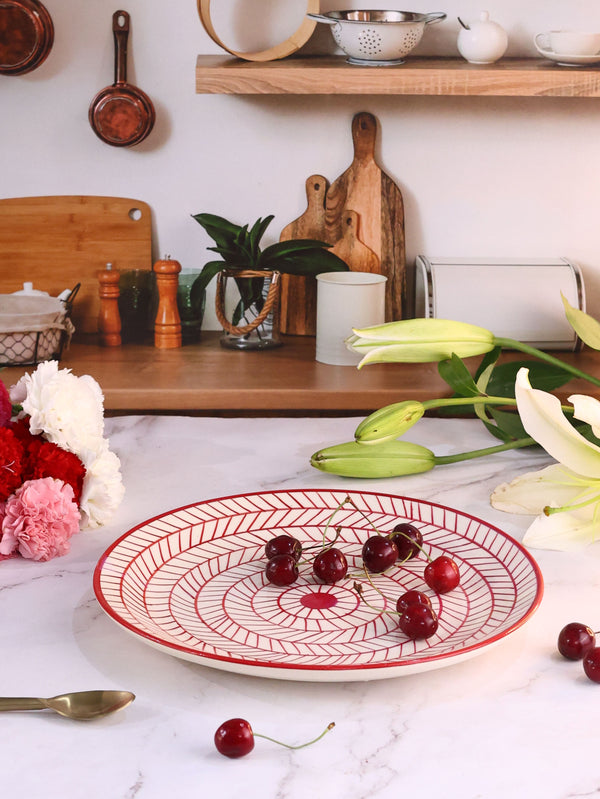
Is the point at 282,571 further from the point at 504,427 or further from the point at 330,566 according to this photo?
the point at 504,427

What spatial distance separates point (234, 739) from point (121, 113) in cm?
190

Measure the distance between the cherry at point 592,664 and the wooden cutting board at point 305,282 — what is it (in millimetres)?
1717

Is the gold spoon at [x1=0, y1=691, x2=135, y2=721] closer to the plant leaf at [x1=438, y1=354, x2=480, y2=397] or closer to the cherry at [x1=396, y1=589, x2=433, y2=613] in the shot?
the cherry at [x1=396, y1=589, x2=433, y2=613]

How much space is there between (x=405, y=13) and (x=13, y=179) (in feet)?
3.34

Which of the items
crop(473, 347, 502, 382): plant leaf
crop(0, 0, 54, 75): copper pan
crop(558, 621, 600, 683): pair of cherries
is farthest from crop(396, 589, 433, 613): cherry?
crop(0, 0, 54, 75): copper pan

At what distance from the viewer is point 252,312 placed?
2.22 metres

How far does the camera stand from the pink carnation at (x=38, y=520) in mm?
835

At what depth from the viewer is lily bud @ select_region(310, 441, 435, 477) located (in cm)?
105

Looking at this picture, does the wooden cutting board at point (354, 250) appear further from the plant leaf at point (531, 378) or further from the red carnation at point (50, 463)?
the red carnation at point (50, 463)

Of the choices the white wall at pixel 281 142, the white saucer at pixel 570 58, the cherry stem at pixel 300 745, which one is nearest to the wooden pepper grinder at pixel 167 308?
the white wall at pixel 281 142

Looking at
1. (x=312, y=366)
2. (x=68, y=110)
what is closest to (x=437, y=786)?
(x=312, y=366)

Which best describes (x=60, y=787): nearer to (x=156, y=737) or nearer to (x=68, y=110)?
(x=156, y=737)

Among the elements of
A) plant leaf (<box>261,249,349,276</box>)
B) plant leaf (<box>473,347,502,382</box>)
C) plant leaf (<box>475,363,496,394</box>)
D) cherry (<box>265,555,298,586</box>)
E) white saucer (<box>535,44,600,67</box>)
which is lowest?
cherry (<box>265,555,298,586</box>)

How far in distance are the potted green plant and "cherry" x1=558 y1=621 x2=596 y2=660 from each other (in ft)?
5.01
